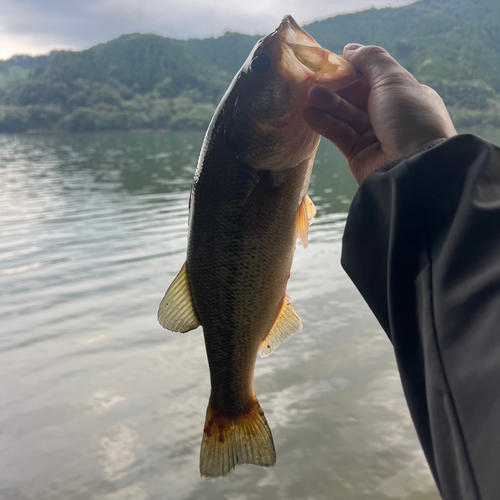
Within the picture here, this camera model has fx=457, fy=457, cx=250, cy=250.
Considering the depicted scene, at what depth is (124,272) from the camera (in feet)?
29.0

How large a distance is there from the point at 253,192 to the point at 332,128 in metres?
0.43

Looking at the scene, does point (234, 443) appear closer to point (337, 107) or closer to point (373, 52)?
point (337, 107)

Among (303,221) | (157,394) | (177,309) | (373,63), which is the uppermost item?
(373,63)

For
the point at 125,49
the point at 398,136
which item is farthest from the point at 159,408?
the point at 125,49

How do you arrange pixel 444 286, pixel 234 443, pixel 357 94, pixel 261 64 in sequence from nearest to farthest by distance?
pixel 444 286
pixel 261 64
pixel 357 94
pixel 234 443

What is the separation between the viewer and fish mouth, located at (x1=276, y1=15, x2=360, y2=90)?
1.87 metres

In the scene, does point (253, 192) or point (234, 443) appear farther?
point (234, 443)

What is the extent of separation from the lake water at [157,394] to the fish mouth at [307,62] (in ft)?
10.3

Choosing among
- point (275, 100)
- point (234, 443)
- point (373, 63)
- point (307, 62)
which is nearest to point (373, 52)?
point (373, 63)

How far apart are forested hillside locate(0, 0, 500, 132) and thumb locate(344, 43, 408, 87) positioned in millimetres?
77415

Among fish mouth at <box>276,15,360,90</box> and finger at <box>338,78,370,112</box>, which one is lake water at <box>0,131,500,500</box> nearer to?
finger at <box>338,78,370,112</box>

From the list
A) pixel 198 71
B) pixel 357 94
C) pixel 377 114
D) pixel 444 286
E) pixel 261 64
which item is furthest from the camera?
pixel 198 71

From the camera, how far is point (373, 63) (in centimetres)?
191

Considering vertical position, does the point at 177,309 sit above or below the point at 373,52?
below
